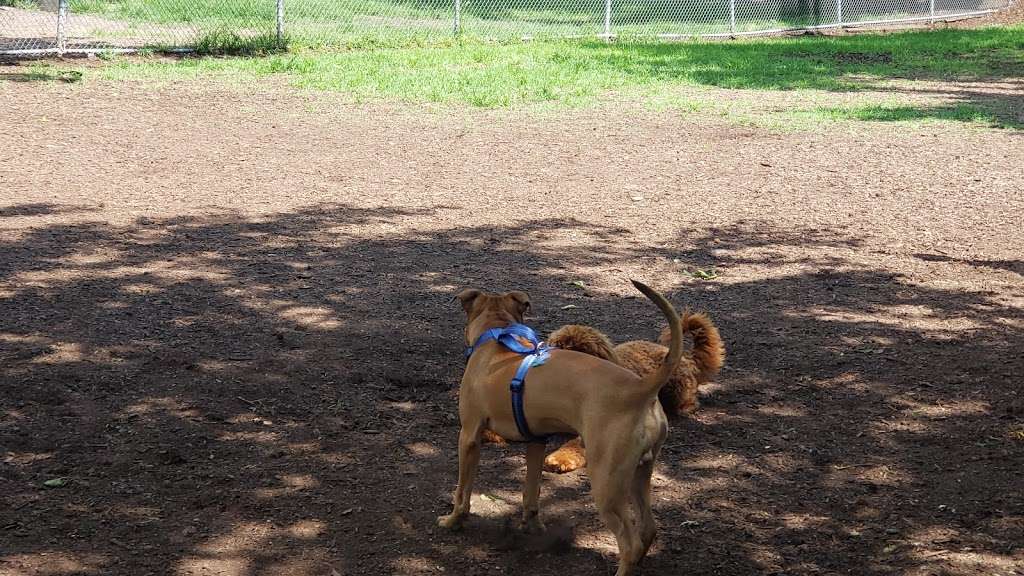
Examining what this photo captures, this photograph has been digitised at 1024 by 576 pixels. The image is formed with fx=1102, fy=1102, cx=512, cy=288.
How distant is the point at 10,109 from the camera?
10305 mm

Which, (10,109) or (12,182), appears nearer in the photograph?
(12,182)

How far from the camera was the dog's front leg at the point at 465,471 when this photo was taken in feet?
11.5

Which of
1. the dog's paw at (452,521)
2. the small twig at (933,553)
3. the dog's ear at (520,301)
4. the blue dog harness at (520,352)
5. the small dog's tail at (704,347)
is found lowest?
the small twig at (933,553)

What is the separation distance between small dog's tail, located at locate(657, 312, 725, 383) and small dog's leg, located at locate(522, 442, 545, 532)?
4.06ft

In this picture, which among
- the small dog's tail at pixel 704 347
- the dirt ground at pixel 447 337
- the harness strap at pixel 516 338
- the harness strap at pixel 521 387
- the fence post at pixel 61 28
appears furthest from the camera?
the fence post at pixel 61 28

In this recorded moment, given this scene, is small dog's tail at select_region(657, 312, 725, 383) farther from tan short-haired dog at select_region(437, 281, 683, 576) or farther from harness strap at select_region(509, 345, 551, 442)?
harness strap at select_region(509, 345, 551, 442)

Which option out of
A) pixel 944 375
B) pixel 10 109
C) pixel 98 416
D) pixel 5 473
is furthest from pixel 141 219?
pixel 944 375

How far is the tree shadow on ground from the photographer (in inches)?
138

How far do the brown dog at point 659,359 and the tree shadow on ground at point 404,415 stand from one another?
0.10 m

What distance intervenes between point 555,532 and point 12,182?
19.3 feet

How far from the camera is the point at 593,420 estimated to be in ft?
10.2

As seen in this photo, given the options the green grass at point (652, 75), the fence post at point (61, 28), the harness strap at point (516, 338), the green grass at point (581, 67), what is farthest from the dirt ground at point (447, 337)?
the fence post at point (61, 28)

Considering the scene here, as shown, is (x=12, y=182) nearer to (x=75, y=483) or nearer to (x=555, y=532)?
(x=75, y=483)

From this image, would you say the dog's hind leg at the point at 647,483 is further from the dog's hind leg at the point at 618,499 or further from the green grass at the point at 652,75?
the green grass at the point at 652,75
